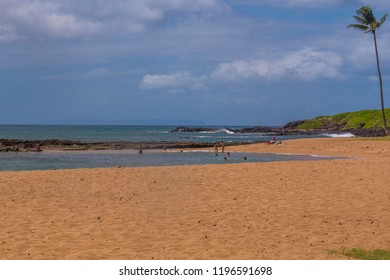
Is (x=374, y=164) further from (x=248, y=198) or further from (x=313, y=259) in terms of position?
(x=313, y=259)

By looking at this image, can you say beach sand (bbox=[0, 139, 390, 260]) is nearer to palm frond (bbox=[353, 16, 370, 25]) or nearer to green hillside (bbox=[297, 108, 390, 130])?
palm frond (bbox=[353, 16, 370, 25])

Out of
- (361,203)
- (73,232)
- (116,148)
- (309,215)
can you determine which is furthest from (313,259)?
(116,148)

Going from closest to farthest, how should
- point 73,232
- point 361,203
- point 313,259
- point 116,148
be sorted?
point 313,259 < point 73,232 < point 361,203 < point 116,148

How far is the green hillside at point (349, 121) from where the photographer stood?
102250 mm

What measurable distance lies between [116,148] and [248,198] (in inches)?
1706

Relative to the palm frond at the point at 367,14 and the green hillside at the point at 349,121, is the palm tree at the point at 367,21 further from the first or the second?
the green hillside at the point at 349,121

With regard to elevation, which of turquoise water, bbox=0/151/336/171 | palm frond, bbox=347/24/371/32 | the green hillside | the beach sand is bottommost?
turquoise water, bbox=0/151/336/171

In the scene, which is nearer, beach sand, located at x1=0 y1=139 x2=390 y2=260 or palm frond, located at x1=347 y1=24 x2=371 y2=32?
beach sand, located at x1=0 y1=139 x2=390 y2=260

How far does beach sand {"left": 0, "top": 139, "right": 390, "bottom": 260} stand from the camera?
1038 cm

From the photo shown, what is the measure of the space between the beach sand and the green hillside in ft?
266

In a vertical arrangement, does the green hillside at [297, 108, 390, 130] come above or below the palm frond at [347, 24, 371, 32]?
below

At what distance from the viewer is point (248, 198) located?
16609 mm

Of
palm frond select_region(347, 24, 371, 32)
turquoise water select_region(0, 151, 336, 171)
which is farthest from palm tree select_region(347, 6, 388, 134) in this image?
turquoise water select_region(0, 151, 336, 171)

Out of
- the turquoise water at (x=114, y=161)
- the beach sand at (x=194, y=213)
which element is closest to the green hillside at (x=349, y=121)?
the turquoise water at (x=114, y=161)
